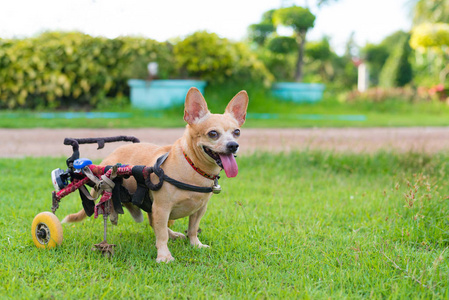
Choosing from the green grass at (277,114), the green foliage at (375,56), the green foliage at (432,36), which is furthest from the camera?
the green foliage at (375,56)

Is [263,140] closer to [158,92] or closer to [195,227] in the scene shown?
[195,227]

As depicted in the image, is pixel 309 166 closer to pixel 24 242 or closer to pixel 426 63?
pixel 24 242

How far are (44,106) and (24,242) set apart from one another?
8.98 m

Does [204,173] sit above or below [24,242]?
above

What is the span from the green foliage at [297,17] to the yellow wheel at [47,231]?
12197 millimetres

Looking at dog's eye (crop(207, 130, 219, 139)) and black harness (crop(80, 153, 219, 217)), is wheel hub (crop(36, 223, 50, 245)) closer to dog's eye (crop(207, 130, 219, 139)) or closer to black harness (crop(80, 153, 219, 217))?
black harness (crop(80, 153, 219, 217))

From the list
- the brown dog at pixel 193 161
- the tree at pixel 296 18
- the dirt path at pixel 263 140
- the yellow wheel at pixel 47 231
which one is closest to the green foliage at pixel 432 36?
the tree at pixel 296 18

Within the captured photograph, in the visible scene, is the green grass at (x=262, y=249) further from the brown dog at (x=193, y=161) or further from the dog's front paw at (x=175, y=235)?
the brown dog at (x=193, y=161)

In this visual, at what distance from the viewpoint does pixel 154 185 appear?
2.64 m

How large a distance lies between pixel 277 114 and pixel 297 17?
401cm

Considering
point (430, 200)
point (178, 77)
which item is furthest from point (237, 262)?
point (178, 77)

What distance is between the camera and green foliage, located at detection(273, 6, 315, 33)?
535 inches

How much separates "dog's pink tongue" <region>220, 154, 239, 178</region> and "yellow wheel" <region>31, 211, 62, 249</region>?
116 centimetres

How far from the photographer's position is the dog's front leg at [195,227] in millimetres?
2965
